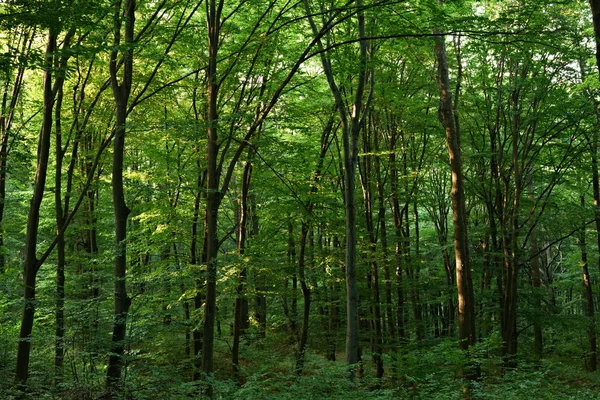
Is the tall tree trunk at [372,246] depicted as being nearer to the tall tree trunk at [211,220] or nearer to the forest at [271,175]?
the forest at [271,175]

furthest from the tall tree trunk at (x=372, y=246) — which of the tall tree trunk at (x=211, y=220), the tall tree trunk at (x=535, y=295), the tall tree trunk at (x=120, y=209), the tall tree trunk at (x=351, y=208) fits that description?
the tall tree trunk at (x=120, y=209)

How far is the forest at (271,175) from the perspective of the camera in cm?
Answer: 804

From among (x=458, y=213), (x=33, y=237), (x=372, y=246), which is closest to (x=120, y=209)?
(x=33, y=237)

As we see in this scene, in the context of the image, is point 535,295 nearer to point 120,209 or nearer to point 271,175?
point 271,175

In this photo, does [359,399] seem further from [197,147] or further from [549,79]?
[549,79]

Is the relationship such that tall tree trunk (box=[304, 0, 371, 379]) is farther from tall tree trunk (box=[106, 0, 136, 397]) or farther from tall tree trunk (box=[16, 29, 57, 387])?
tall tree trunk (box=[16, 29, 57, 387])

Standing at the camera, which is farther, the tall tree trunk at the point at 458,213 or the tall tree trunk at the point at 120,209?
the tall tree trunk at the point at 458,213

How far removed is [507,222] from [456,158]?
17.4 ft

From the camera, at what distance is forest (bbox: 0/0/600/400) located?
8039 millimetres

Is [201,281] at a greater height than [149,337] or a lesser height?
greater

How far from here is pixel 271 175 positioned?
1455 cm

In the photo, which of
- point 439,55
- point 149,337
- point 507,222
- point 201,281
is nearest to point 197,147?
point 201,281

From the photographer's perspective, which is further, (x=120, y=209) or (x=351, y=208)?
(x=351, y=208)

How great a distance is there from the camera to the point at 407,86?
14141 millimetres
